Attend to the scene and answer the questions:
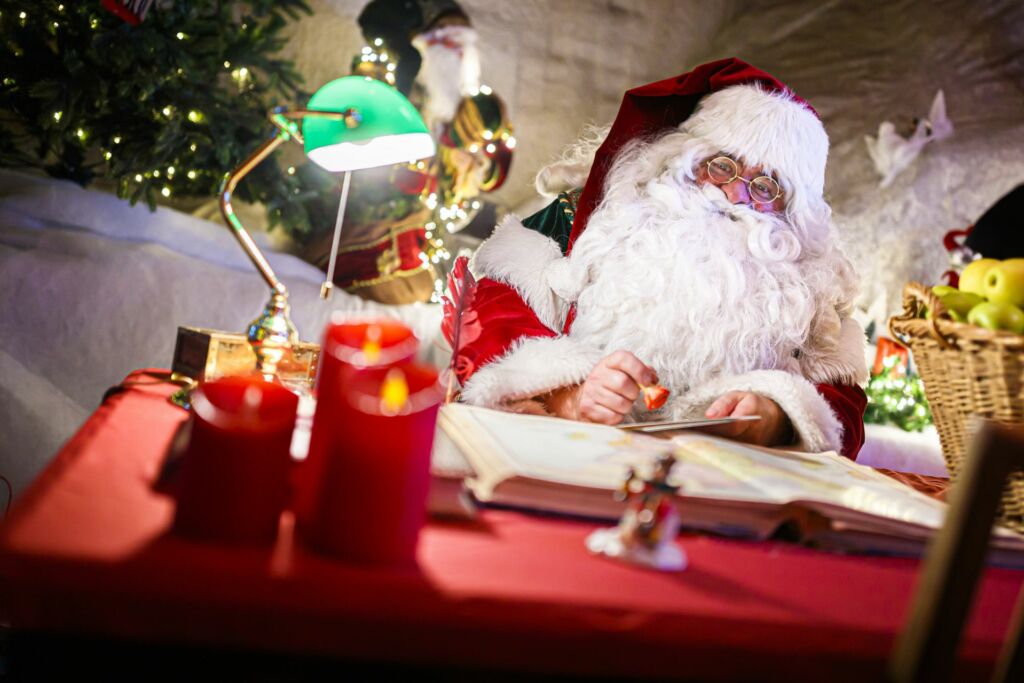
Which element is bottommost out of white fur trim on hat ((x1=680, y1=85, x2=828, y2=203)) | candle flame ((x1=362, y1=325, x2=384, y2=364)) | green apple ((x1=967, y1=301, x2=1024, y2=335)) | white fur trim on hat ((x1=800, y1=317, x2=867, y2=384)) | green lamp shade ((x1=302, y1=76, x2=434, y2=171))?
candle flame ((x1=362, y1=325, x2=384, y2=364))

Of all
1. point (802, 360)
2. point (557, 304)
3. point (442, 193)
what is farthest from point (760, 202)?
point (442, 193)

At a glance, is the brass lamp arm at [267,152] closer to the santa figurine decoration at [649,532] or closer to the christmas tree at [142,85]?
the santa figurine decoration at [649,532]

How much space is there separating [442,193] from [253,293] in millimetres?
1441

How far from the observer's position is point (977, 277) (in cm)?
96

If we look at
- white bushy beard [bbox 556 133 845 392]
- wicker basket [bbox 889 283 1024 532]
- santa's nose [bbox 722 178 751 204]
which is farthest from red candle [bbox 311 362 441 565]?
santa's nose [bbox 722 178 751 204]

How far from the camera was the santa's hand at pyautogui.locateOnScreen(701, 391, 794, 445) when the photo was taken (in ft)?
4.04

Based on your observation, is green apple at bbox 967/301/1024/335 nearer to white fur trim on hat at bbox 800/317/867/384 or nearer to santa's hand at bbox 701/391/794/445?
santa's hand at bbox 701/391/794/445

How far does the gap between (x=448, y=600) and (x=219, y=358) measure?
74cm

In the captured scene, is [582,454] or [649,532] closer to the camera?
[649,532]

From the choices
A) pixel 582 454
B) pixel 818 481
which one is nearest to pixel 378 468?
pixel 582 454

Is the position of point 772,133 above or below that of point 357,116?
above

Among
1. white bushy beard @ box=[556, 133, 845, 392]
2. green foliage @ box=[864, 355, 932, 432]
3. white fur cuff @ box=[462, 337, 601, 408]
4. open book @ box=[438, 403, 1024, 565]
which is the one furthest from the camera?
green foliage @ box=[864, 355, 932, 432]

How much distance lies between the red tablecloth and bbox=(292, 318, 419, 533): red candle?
1.7 inches

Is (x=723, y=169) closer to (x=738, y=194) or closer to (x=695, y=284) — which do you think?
(x=738, y=194)
